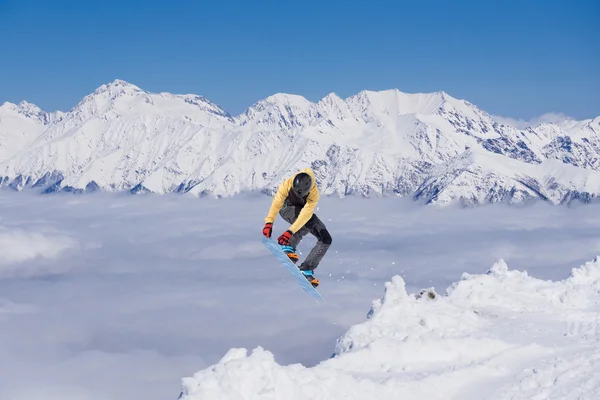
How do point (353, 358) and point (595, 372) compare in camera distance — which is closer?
point (595, 372)

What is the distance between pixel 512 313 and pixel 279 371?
14.6 meters

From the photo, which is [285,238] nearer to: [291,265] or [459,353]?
[291,265]

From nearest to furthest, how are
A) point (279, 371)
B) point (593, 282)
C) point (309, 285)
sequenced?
point (309, 285) → point (279, 371) → point (593, 282)

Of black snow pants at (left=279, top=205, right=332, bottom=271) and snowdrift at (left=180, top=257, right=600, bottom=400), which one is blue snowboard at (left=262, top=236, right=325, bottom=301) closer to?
black snow pants at (left=279, top=205, right=332, bottom=271)

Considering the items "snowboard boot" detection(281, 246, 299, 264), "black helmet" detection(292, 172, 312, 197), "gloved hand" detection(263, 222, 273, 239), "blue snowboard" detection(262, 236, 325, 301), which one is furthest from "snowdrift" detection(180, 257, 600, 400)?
"black helmet" detection(292, 172, 312, 197)

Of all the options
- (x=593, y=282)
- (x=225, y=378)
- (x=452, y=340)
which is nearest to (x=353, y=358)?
(x=452, y=340)

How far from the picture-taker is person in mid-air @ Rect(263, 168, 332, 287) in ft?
50.7

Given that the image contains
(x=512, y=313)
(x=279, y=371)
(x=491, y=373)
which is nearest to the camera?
(x=279, y=371)

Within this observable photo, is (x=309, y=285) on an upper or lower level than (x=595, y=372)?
upper

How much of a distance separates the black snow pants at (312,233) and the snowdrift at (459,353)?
13.1 ft

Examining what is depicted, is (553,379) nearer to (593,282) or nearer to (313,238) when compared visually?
(313,238)

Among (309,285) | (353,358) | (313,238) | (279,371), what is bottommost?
(353,358)

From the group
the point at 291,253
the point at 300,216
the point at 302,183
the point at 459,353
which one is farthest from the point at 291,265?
the point at 459,353

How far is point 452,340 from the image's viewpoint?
81.5ft
